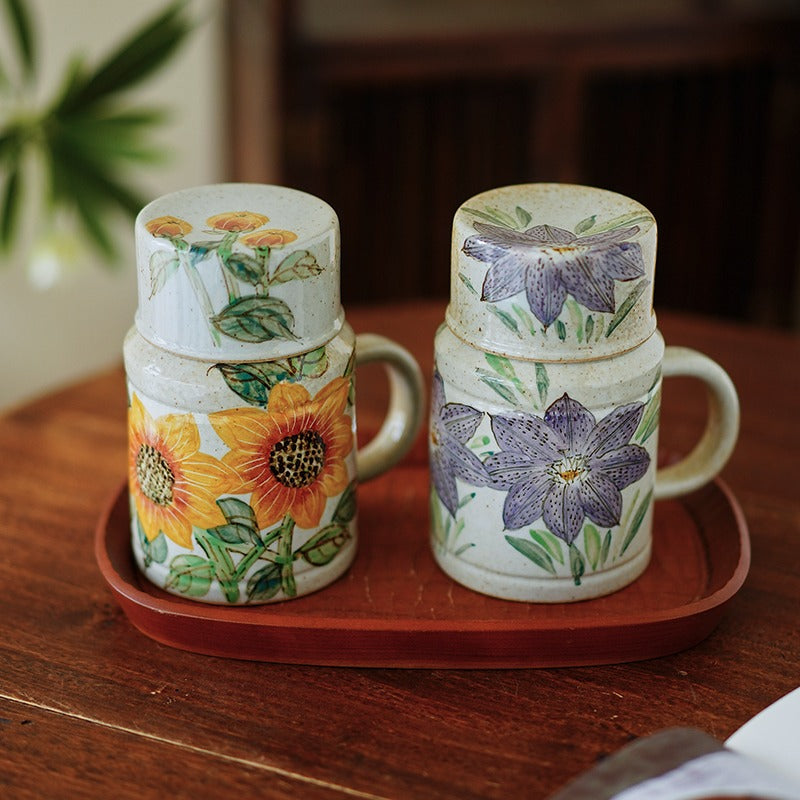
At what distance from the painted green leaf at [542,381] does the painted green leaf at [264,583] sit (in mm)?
211

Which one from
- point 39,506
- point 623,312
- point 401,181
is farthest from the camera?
point 401,181

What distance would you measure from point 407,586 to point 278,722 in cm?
16

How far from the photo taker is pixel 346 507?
802 mm

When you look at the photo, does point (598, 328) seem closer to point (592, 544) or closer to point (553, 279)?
point (553, 279)

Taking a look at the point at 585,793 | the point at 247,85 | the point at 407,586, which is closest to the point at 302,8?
the point at 247,85

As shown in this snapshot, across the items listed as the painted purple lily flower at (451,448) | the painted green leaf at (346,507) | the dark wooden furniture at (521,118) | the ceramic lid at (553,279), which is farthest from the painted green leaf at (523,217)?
the dark wooden furniture at (521,118)

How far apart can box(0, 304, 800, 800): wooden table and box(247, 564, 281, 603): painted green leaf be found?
0.16ft

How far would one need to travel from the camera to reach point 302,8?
5.92 ft

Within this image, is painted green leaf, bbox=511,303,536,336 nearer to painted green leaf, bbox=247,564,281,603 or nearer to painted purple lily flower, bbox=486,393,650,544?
painted purple lily flower, bbox=486,393,650,544

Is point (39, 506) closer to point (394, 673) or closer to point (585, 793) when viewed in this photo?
point (394, 673)

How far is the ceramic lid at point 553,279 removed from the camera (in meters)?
0.70

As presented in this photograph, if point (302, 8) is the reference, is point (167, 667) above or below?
below

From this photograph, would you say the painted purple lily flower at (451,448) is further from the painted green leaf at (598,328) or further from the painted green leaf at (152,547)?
the painted green leaf at (152,547)

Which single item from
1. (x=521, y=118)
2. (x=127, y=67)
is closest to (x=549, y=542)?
(x=127, y=67)
